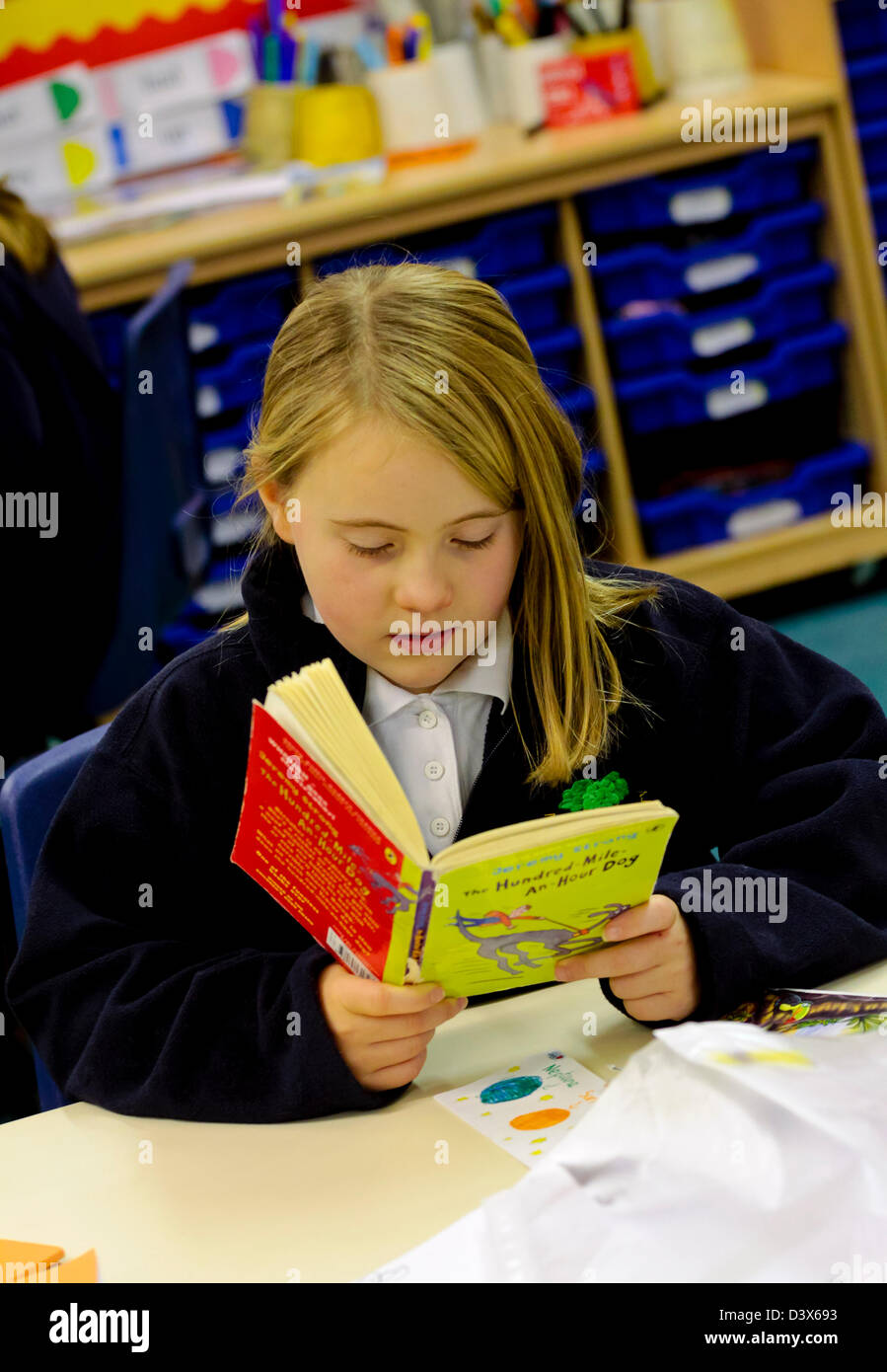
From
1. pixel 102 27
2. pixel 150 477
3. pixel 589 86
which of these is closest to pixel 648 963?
pixel 150 477

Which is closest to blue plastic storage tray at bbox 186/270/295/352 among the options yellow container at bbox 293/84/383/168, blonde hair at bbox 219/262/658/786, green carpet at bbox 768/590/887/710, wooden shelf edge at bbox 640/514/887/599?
yellow container at bbox 293/84/383/168

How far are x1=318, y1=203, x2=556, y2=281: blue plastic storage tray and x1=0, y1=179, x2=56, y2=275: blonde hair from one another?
2.65 feet

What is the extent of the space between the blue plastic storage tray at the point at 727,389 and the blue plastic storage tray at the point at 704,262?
0.50 ft

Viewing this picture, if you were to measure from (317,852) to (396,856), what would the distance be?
2.5 inches

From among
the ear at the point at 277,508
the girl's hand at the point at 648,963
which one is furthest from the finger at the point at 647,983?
the ear at the point at 277,508

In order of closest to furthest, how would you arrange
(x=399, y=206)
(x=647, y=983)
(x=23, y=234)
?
(x=647, y=983), (x=23, y=234), (x=399, y=206)

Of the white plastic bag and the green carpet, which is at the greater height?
the green carpet

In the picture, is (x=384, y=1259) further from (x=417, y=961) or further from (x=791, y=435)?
(x=791, y=435)

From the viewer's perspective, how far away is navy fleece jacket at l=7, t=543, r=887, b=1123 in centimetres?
90

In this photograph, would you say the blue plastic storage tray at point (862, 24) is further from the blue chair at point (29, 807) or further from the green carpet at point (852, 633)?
the blue chair at point (29, 807)

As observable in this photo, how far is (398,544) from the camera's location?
0.93 m

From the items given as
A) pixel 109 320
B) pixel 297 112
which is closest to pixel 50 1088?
pixel 109 320

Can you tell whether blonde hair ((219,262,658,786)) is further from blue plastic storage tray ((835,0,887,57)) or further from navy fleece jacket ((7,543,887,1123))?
blue plastic storage tray ((835,0,887,57))

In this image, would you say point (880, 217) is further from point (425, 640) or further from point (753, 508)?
point (425, 640)
